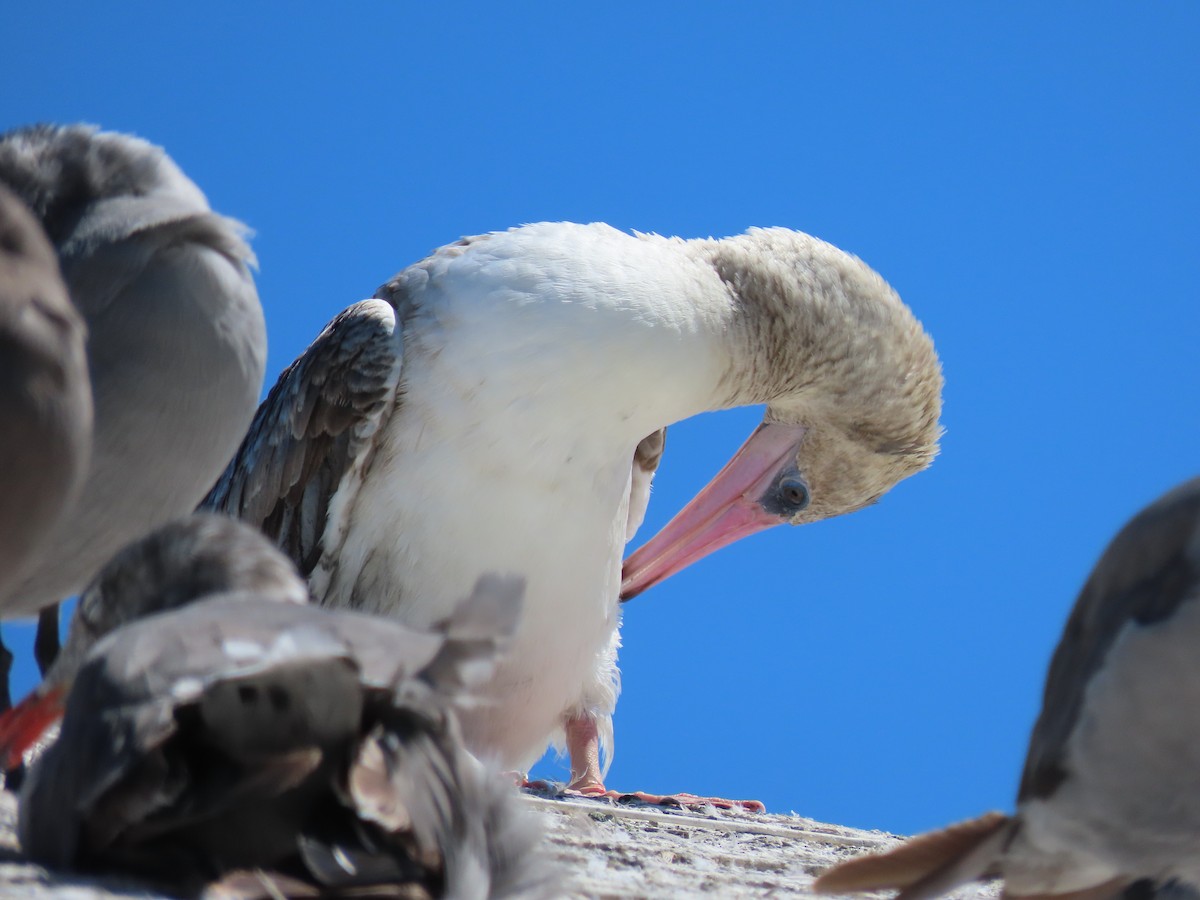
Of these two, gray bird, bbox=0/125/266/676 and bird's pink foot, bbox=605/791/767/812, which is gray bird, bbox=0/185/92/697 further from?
bird's pink foot, bbox=605/791/767/812

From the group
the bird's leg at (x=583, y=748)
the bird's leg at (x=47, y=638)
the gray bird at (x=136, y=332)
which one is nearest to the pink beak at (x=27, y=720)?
the gray bird at (x=136, y=332)

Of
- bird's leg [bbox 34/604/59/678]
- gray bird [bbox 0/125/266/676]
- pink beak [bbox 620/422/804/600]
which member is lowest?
bird's leg [bbox 34/604/59/678]

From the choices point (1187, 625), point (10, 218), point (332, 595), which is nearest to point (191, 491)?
point (10, 218)

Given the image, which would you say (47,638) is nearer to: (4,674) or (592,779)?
(4,674)

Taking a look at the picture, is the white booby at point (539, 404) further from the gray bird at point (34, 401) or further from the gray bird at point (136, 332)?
the gray bird at point (34, 401)

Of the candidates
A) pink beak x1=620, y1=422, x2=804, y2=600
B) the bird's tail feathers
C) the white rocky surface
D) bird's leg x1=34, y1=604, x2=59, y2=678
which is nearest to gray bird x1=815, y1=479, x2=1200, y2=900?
the bird's tail feathers

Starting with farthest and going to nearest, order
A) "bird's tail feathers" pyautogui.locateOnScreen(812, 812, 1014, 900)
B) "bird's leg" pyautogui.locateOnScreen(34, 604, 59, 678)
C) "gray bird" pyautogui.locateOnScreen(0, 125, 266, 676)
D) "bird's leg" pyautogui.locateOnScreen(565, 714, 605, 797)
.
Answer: "bird's leg" pyautogui.locateOnScreen(565, 714, 605, 797) → "bird's leg" pyautogui.locateOnScreen(34, 604, 59, 678) → "gray bird" pyautogui.locateOnScreen(0, 125, 266, 676) → "bird's tail feathers" pyautogui.locateOnScreen(812, 812, 1014, 900)

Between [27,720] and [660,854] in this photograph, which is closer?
[27,720]

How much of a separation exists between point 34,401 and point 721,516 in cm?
370

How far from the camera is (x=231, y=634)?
1984 mm

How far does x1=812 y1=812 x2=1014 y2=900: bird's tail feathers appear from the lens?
2355mm

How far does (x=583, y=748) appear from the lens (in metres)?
5.17

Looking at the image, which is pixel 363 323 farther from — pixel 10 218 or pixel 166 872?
pixel 166 872

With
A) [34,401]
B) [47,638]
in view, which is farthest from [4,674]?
[34,401]
